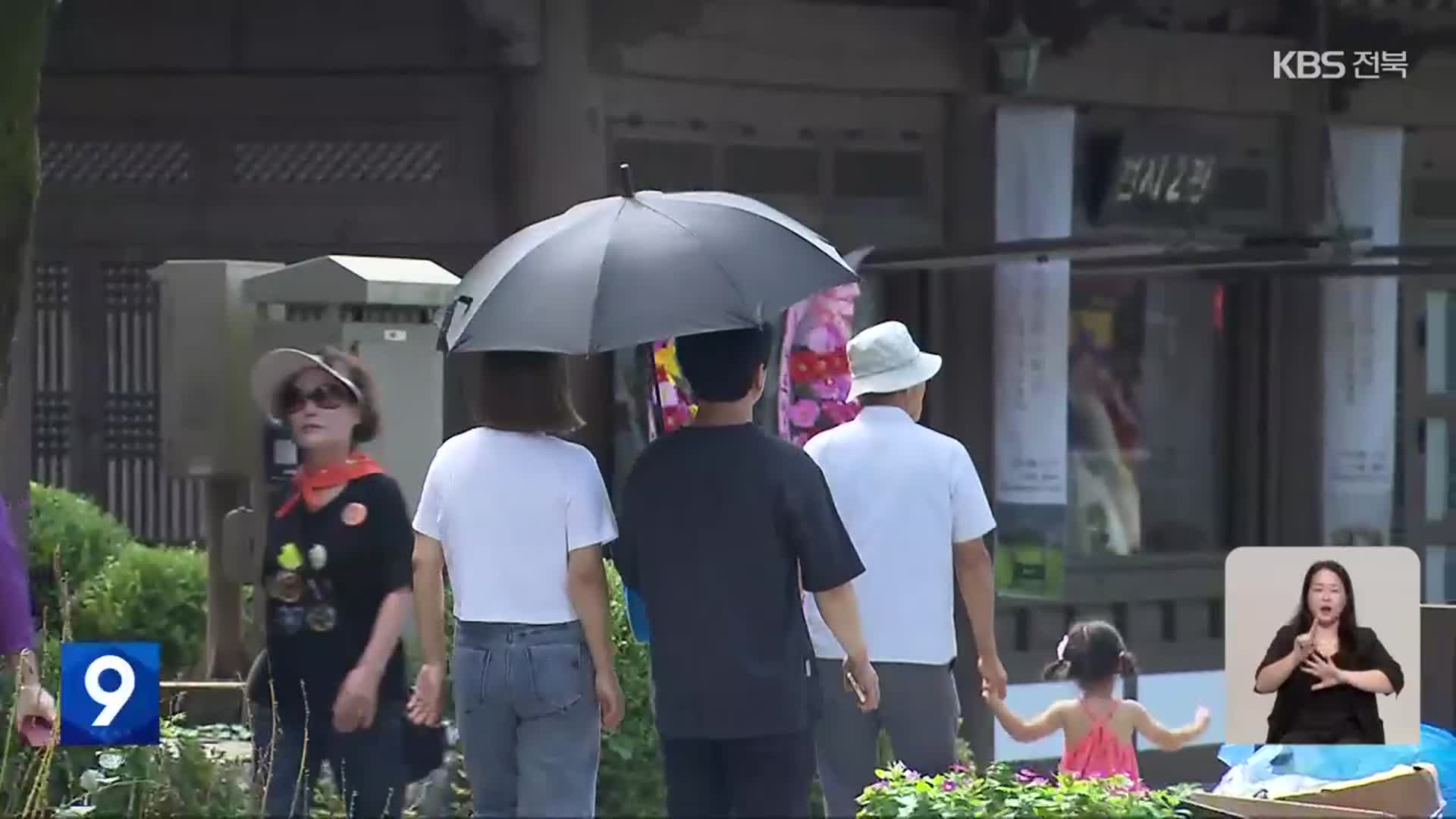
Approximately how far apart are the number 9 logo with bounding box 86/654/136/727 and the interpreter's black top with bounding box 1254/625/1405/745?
3167 mm

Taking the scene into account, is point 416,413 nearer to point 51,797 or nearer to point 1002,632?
point 51,797

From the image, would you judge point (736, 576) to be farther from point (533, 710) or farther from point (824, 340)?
point (824, 340)

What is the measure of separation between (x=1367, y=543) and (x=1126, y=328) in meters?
1.63

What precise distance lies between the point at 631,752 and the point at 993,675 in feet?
4.30

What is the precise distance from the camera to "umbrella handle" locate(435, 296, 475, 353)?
5.71 meters

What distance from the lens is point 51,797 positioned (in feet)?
21.6

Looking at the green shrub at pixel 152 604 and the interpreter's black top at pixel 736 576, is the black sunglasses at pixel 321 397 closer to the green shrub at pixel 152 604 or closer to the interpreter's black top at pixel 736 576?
the interpreter's black top at pixel 736 576

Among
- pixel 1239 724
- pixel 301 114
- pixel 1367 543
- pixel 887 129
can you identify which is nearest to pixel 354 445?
pixel 1239 724

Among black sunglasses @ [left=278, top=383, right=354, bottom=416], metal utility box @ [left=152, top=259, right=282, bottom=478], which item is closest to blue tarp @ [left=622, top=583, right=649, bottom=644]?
black sunglasses @ [left=278, top=383, right=354, bottom=416]

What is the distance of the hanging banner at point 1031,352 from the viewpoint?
11.1 metres

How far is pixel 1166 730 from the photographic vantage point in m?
6.64

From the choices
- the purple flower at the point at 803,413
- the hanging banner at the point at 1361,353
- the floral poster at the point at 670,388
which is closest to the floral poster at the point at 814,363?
the purple flower at the point at 803,413

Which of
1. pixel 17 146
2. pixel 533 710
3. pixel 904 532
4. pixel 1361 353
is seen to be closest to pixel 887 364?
pixel 904 532

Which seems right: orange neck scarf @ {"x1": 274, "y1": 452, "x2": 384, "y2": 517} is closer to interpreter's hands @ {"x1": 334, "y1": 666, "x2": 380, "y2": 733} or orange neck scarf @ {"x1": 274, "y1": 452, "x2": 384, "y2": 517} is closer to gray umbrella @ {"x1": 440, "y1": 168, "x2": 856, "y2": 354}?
interpreter's hands @ {"x1": 334, "y1": 666, "x2": 380, "y2": 733}
